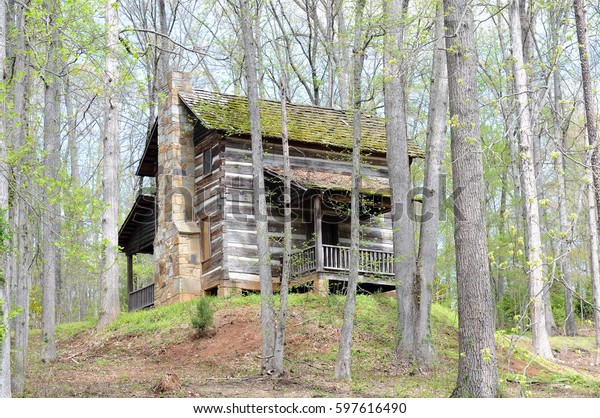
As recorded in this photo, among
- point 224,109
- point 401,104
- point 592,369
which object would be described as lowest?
point 592,369

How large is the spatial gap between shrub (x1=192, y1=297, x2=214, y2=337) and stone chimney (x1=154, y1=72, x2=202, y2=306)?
4.57 metres

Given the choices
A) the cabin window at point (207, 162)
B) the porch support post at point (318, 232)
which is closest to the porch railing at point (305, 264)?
the porch support post at point (318, 232)

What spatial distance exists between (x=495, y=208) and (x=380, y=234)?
1355 cm

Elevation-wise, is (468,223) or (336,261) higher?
(336,261)

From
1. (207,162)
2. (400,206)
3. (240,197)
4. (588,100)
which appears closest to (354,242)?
(400,206)

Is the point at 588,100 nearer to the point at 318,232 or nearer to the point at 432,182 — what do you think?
the point at 432,182

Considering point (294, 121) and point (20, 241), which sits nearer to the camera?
point (20, 241)

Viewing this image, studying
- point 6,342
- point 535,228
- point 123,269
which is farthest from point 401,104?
point 123,269

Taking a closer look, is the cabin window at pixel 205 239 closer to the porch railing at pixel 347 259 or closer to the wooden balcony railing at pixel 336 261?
the wooden balcony railing at pixel 336 261

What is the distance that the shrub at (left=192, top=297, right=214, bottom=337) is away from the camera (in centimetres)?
1891

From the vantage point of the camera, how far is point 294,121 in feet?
82.7

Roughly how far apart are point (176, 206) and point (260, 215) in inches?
375
